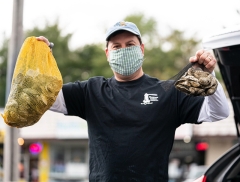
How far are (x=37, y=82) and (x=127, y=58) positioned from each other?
2.02 feet

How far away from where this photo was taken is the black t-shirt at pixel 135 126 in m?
3.65

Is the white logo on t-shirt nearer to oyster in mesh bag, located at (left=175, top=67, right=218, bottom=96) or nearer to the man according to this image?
the man

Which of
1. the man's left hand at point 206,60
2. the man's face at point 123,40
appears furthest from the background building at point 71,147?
the man's left hand at point 206,60

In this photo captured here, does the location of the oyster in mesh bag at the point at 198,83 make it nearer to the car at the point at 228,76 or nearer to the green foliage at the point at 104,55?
the car at the point at 228,76

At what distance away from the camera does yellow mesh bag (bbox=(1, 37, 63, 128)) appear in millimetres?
3564

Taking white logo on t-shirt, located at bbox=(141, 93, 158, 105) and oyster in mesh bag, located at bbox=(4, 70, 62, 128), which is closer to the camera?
oyster in mesh bag, located at bbox=(4, 70, 62, 128)

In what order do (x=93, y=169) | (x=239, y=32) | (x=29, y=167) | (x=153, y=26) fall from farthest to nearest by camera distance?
(x=153, y=26) < (x=29, y=167) < (x=93, y=169) < (x=239, y=32)

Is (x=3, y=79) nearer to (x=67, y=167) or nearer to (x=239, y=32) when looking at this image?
(x=67, y=167)

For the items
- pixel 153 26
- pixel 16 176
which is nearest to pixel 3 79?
pixel 153 26

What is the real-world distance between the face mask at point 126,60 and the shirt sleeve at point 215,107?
0.52 meters

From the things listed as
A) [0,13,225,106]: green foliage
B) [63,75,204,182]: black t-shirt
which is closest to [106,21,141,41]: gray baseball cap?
[63,75,204,182]: black t-shirt

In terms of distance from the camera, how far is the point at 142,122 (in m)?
3.67

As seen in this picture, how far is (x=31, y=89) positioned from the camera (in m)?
3.58

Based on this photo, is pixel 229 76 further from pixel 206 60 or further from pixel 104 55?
pixel 104 55
